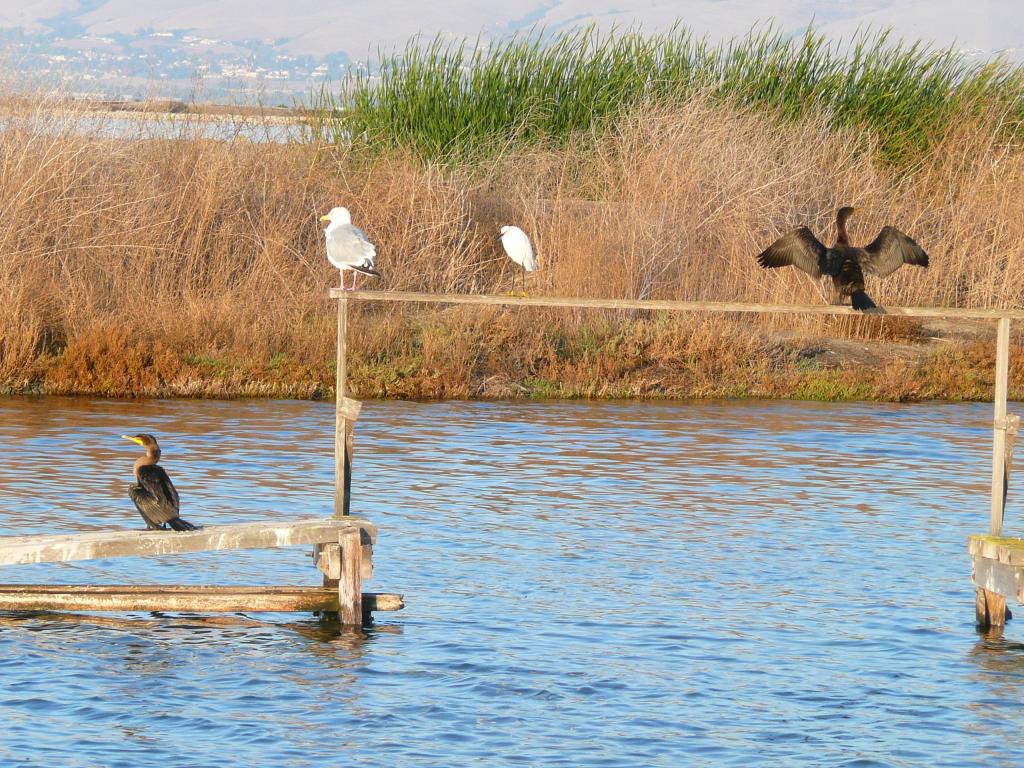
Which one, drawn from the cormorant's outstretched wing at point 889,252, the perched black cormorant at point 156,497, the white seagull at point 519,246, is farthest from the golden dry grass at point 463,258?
the perched black cormorant at point 156,497

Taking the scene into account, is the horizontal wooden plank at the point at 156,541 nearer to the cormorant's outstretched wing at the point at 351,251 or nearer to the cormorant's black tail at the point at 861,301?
the cormorant's black tail at the point at 861,301

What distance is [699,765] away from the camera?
748cm

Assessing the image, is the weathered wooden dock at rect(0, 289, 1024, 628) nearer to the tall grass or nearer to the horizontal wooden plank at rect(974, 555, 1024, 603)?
the horizontal wooden plank at rect(974, 555, 1024, 603)

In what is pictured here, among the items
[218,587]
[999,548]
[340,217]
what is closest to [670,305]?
[999,548]

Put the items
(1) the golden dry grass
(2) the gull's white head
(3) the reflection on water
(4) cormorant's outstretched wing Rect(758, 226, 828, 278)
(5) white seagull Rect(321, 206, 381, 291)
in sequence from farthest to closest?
(1) the golden dry grass < (2) the gull's white head < (5) white seagull Rect(321, 206, 381, 291) < (4) cormorant's outstretched wing Rect(758, 226, 828, 278) < (3) the reflection on water

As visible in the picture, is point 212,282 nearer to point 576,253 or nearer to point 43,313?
point 43,313

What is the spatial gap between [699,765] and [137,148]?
14025 millimetres

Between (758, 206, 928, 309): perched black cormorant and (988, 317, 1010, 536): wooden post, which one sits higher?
(758, 206, 928, 309): perched black cormorant

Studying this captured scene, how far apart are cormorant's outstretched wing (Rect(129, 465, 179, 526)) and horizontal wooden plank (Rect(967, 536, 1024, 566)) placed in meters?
4.54

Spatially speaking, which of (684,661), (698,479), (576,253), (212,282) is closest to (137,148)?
(212,282)

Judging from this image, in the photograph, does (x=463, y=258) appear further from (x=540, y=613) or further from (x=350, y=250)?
(x=540, y=613)

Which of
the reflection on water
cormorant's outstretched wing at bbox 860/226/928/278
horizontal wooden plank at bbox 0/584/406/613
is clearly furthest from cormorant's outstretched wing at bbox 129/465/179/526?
cormorant's outstretched wing at bbox 860/226/928/278

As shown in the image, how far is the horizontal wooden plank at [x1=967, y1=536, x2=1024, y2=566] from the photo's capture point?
8.89 metres

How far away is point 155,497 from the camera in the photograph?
899 centimetres
